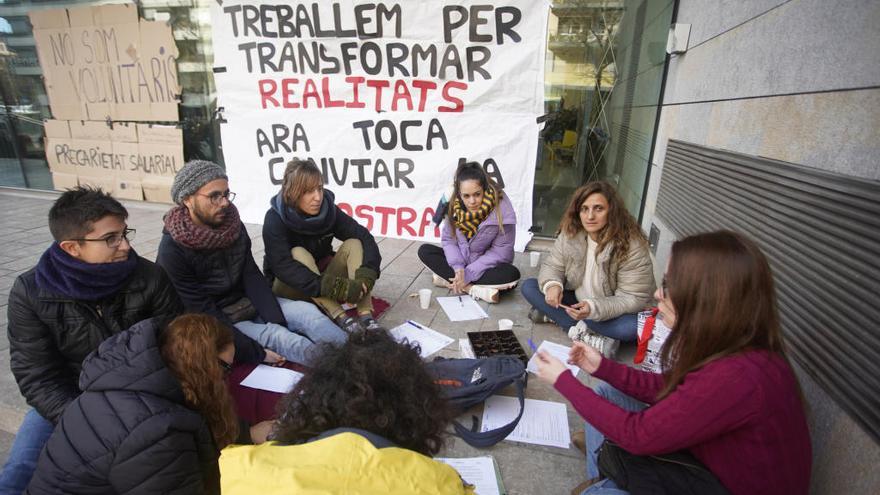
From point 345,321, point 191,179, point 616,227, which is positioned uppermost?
point 191,179

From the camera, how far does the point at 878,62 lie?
152cm

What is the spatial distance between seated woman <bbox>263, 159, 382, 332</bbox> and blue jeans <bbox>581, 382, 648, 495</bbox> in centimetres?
152

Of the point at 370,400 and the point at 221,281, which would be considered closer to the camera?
the point at 370,400

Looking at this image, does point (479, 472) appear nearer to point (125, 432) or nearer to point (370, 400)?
point (370, 400)

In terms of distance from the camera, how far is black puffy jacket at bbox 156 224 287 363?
2486mm

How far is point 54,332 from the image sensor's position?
183cm

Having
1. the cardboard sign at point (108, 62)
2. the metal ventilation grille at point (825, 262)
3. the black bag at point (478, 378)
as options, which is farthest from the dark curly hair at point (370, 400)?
the cardboard sign at point (108, 62)

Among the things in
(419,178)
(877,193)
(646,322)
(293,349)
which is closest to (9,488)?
(293,349)

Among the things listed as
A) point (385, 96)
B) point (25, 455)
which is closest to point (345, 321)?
point (25, 455)

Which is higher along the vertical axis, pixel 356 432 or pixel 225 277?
pixel 356 432

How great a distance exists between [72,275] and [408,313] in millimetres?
2197

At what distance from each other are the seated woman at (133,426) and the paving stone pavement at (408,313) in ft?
3.16

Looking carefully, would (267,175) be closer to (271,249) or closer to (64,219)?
(271,249)

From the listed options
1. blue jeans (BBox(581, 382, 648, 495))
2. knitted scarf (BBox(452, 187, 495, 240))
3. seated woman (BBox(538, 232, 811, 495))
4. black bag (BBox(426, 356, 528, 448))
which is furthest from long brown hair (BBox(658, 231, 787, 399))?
knitted scarf (BBox(452, 187, 495, 240))
